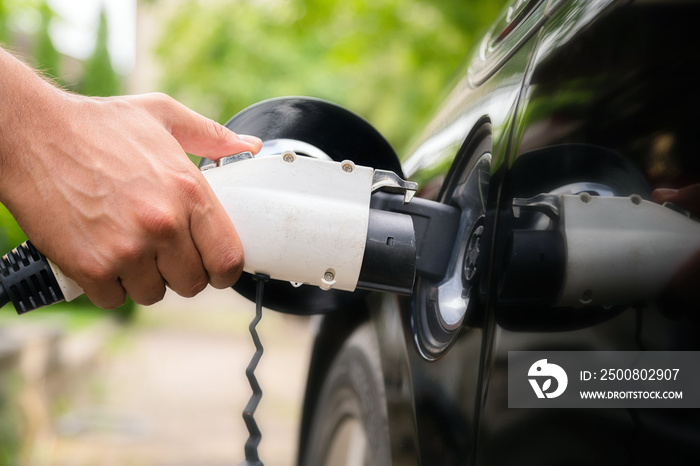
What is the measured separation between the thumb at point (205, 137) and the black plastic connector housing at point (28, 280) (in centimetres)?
30

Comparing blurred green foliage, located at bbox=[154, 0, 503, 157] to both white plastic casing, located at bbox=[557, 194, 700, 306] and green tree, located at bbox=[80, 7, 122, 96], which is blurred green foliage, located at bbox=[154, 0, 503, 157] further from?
white plastic casing, located at bbox=[557, 194, 700, 306]

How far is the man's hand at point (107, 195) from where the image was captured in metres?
0.99

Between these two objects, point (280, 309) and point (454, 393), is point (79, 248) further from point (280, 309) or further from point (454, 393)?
point (454, 393)

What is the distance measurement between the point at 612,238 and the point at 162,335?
1025 centimetres

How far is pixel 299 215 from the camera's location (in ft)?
3.39

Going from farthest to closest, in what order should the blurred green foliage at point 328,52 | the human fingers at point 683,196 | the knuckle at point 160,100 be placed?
1. the blurred green foliage at point 328,52
2. the knuckle at point 160,100
3. the human fingers at point 683,196

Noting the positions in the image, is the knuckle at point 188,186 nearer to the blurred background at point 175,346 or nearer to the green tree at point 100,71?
the blurred background at point 175,346

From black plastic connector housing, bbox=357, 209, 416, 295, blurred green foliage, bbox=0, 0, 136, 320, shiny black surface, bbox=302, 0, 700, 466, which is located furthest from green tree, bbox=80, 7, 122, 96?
shiny black surface, bbox=302, 0, 700, 466

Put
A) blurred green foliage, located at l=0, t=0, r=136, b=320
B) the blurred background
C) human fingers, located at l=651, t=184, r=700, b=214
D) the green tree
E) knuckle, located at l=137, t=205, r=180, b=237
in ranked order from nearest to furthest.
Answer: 1. human fingers, located at l=651, t=184, r=700, b=214
2. knuckle, located at l=137, t=205, r=180, b=237
3. the blurred background
4. blurred green foliage, located at l=0, t=0, r=136, b=320
5. the green tree

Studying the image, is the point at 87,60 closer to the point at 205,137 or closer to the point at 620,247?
the point at 205,137

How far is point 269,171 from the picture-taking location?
41.8 inches

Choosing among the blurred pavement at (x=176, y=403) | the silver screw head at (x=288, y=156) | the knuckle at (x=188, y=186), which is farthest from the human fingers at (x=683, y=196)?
the blurred pavement at (x=176, y=403)

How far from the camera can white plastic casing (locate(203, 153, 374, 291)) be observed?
104 cm

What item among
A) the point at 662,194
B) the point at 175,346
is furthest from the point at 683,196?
the point at 175,346
